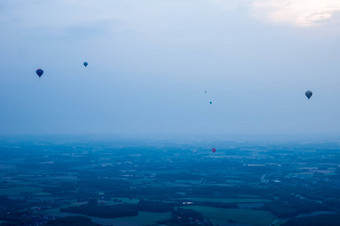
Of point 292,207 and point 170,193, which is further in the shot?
point 170,193

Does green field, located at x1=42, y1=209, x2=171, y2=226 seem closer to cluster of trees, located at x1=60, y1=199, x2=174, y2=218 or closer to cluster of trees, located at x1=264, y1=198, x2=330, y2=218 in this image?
cluster of trees, located at x1=60, y1=199, x2=174, y2=218

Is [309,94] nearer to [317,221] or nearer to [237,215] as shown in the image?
[317,221]

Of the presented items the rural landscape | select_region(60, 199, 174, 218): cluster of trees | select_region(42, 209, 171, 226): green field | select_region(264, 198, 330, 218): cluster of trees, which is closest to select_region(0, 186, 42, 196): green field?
the rural landscape

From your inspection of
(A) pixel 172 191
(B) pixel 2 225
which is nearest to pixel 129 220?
(B) pixel 2 225

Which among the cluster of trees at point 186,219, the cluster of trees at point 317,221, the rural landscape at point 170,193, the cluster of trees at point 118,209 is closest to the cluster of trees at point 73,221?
the rural landscape at point 170,193

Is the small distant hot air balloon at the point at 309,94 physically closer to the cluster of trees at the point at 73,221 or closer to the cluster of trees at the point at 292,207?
the cluster of trees at the point at 292,207

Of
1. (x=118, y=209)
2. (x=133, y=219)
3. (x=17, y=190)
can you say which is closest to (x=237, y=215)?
(x=133, y=219)
